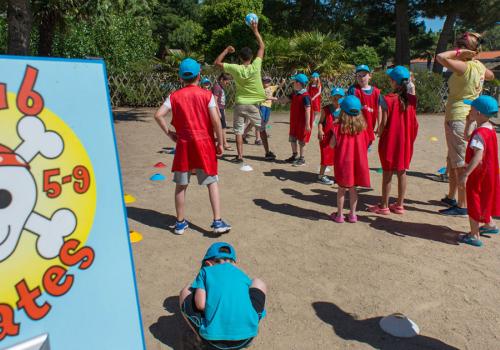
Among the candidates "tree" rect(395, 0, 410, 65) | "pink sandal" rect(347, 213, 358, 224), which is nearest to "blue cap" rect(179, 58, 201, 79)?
"pink sandal" rect(347, 213, 358, 224)

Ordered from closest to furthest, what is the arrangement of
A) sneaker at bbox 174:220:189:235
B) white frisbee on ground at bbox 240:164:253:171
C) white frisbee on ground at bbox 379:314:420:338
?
white frisbee on ground at bbox 379:314:420:338 → sneaker at bbox 174:220:189:235 → white frisbee on ground at bbox 240:164:253:171

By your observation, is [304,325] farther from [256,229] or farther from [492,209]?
[492,209]

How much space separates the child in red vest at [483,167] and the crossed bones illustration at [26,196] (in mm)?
3932

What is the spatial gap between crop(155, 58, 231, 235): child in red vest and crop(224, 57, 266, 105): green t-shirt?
9.25 ft

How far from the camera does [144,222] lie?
547cm

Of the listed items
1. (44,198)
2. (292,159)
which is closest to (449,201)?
(292,159)

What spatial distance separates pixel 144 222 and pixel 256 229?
137cm

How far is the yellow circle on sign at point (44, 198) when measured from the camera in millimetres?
1604

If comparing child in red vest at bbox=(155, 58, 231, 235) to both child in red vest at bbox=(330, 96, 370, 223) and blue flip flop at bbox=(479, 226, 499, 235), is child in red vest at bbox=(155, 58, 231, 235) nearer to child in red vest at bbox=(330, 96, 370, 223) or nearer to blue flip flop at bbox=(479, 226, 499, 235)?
child in red vest at bbox=(330, 96, 370, 223)

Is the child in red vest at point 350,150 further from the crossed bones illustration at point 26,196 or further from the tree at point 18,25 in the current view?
the tree at point 18,25

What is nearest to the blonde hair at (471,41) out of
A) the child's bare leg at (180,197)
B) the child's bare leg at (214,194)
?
the child's bare leg at (214,194)

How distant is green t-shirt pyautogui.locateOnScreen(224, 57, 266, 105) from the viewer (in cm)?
750

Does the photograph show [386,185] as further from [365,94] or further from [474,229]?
[365,94]

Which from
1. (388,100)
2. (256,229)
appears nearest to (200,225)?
(256,229)
